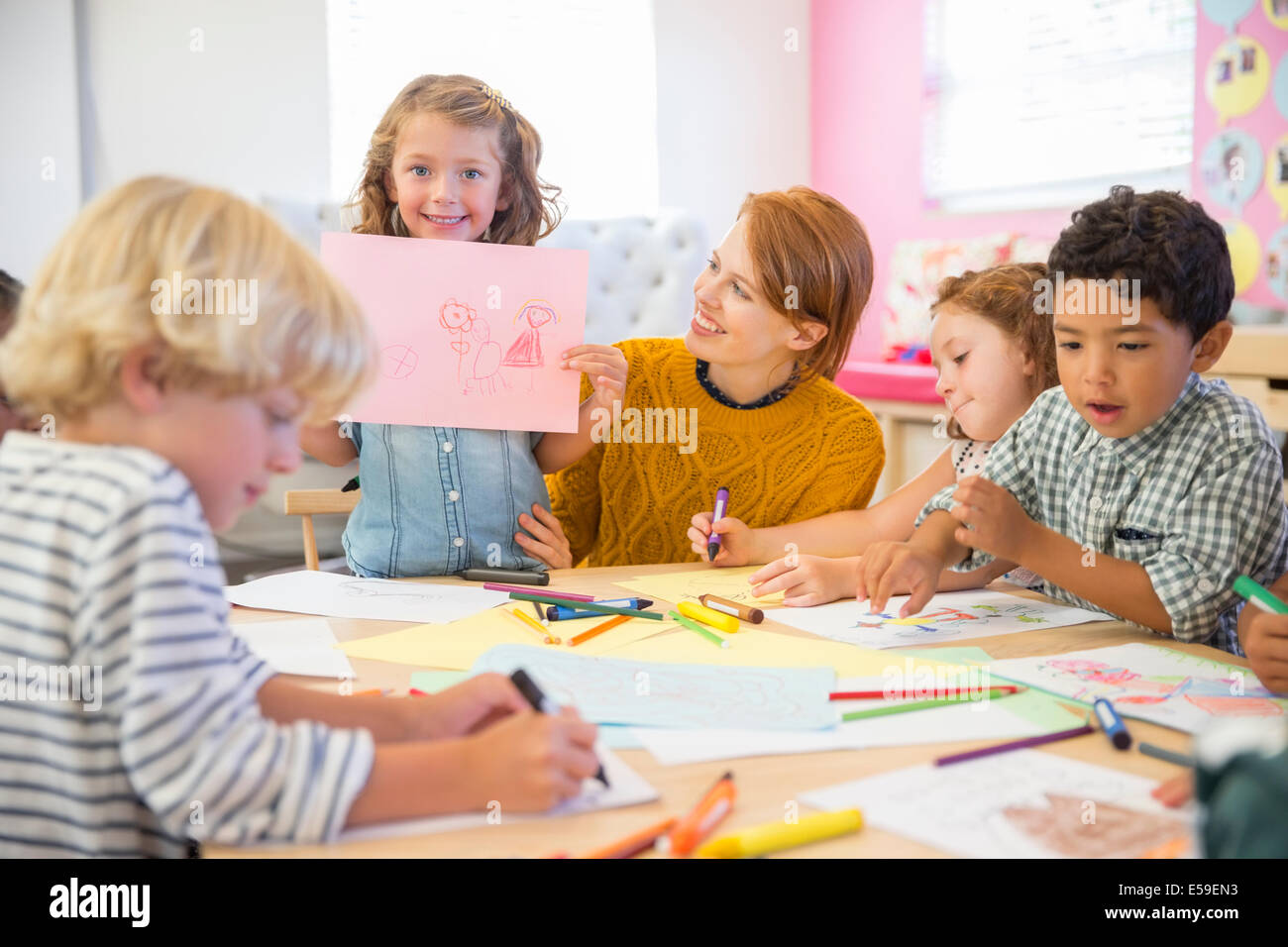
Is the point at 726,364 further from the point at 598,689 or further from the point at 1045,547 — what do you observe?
the point at 598,689

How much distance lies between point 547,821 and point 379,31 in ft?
14.0

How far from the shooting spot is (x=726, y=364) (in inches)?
65.5

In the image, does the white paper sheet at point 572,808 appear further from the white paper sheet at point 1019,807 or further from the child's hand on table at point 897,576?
the child's hand on table at point 897,576

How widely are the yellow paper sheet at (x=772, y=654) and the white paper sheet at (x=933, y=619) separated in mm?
38

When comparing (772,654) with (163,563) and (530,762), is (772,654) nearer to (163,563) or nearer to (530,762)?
(530,762)

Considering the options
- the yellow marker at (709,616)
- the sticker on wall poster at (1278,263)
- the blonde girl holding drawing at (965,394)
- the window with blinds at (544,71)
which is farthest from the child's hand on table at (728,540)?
the window with blinds at (544,71)

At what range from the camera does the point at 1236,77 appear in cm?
344

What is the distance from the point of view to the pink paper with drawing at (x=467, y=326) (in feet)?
4.48

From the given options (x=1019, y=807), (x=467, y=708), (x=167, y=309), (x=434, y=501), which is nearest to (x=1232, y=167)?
(x=434, y=501)

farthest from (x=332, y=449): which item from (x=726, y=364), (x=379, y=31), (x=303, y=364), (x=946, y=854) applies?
(x=379, y=31)

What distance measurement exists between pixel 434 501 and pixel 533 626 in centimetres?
47

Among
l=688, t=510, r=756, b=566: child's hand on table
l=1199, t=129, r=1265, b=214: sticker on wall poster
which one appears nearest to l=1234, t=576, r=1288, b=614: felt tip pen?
l=688, t=510, r=756, b=566: child's hand on table

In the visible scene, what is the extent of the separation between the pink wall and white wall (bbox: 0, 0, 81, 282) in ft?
10.5
